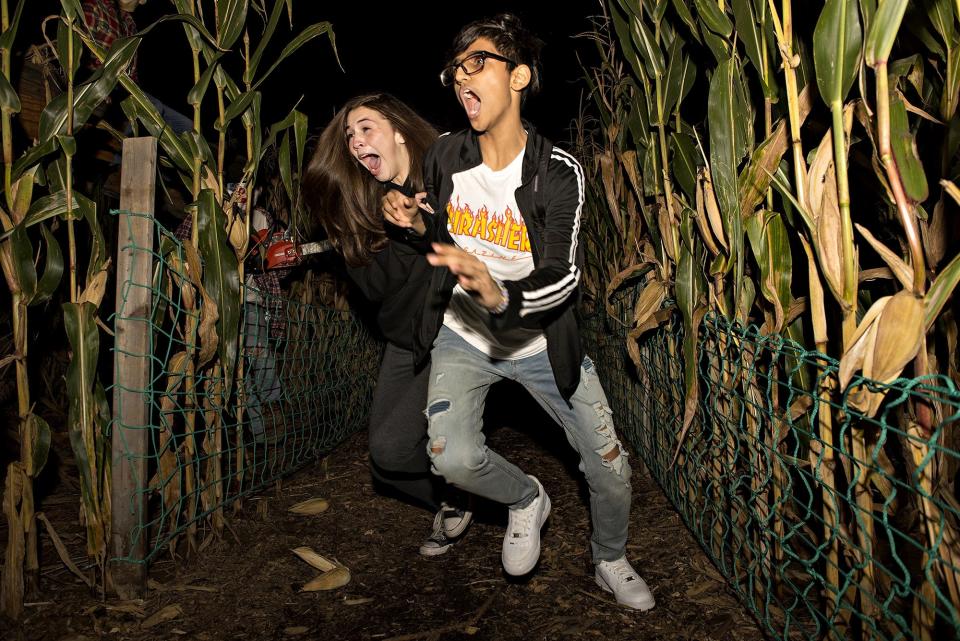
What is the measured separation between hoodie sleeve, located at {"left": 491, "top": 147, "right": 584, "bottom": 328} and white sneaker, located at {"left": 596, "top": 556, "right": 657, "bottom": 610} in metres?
0.85

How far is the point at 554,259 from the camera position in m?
1.68

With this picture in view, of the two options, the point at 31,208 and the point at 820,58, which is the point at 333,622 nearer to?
the point at 31,208

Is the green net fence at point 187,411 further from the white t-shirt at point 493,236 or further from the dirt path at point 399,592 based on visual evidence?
the white t-shirt at point 493,236

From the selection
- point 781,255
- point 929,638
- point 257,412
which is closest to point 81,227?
point 257,412

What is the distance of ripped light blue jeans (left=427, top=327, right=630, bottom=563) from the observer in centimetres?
183

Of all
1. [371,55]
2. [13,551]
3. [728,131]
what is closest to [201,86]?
[13,551]

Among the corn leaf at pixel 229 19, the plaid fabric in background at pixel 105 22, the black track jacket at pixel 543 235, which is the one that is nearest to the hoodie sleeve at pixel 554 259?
the black track jacket at pixel 543 235

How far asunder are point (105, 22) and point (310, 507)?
2193 millimetres

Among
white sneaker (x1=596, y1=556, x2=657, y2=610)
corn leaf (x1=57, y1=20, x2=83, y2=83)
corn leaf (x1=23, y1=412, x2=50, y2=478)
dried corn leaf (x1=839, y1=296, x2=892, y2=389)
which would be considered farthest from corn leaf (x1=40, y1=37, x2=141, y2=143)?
white sneaker (x1=596, y1=556, x2=657, y2=610)

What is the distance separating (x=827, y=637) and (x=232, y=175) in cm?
358

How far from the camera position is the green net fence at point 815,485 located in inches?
48.0

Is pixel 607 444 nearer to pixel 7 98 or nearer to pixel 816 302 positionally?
pixel 816 302

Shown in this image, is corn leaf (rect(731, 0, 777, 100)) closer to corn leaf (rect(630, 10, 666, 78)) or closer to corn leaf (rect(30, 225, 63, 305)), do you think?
corn leaf (rect(630, 10, 666, 78))

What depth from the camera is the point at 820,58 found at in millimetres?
1229
